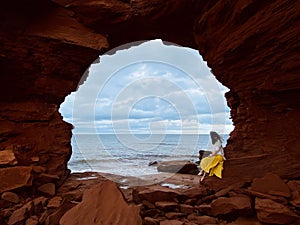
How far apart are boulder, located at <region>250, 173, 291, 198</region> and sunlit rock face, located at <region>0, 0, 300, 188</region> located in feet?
1.30

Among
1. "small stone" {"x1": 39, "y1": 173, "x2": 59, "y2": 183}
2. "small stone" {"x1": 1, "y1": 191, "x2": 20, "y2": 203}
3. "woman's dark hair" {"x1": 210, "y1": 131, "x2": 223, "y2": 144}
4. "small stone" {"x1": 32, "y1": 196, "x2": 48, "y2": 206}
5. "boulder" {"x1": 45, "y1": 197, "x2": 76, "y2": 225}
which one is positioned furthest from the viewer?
"woman's dark hair" {"x1": 210, "y1": 131, "x2": 223, "y2": 144}

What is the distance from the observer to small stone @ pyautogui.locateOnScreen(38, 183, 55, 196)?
6.77m

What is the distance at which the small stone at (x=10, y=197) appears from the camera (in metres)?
5.77

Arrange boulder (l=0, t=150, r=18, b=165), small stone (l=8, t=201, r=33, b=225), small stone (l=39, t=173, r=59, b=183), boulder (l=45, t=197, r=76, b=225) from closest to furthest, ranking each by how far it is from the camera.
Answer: boulder (l=45, t=197, r=76, b=225)
small stone (l=8, t=201, r=33, b=225)
boulder (l=0, t=150, r=18, b=165)
small stone (l=39, t=173, r=59, b=183)

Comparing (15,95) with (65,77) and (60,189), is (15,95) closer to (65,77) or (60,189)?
(65,77)

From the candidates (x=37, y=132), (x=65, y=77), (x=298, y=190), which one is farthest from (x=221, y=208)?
(x=65, y=77)

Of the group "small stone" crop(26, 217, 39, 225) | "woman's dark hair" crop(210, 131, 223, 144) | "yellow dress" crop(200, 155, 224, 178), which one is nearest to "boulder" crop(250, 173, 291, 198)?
"yellow dress" crop(200, 155, 224, 178)

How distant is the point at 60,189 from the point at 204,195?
16.2ft

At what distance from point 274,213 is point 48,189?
6474mm

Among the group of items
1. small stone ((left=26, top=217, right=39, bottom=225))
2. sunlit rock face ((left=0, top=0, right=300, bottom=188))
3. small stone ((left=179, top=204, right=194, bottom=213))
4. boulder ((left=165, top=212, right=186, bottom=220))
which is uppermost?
sunlit rock face ((left=0, top=0, right=300, bottom=188))

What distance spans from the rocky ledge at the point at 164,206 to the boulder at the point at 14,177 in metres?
0.31

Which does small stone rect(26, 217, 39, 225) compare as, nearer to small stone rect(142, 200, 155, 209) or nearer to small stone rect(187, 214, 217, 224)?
small stone rect(142, 200, 155, 209)

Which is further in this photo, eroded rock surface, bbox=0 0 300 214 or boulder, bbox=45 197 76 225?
eroded rock surface, bbox=0 0 300 214

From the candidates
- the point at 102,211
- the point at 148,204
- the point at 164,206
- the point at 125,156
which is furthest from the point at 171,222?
the point at 125,156
